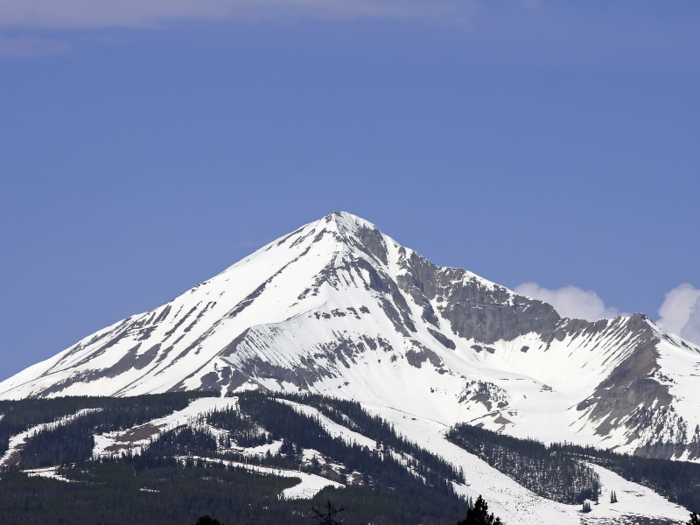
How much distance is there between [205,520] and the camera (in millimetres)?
127812

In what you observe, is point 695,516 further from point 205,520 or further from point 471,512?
point 205,520

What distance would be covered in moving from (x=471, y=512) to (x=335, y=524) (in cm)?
2063

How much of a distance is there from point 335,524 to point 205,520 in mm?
14365

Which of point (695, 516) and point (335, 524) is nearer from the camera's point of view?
point (335, 524)

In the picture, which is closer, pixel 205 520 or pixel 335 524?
pixel 335 524

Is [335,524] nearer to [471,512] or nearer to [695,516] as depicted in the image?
[471,512]

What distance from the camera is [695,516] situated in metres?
132

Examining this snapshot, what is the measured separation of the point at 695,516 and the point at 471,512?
20958 mm

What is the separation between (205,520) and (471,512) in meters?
26.0

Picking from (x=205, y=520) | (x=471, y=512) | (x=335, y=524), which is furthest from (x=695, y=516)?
(x=205, y=520)

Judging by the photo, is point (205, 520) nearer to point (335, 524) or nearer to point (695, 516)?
point (335, 524)

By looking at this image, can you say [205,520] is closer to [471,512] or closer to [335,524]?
[335,524]

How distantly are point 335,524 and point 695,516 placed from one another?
35907mm

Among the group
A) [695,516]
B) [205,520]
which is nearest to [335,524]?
[205,520]
